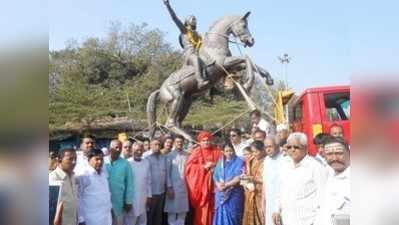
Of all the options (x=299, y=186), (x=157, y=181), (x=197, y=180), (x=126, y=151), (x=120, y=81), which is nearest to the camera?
(x=299, y=186)

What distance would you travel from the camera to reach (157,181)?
4.31m

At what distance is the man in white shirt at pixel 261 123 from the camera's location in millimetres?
4115

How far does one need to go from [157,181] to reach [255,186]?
821 millimetres

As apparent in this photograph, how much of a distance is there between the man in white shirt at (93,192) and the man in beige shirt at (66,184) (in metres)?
0.13

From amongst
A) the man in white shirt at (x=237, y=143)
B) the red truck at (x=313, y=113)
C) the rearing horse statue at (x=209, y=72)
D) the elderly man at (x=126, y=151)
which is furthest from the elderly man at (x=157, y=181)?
the red truck at (x=313, y=113)

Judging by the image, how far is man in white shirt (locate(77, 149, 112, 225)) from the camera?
3.58m

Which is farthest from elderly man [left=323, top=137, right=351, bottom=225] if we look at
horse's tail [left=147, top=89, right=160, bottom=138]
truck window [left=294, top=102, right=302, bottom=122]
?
horse's tail [left=147, top=89, right=160, bottom=138]

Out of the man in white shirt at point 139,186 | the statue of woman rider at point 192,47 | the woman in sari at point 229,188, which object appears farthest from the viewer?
the statue of woman rider at point 192,47

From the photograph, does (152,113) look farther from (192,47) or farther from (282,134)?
(282,134)

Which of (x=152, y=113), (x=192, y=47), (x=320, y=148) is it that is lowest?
(x=320, y=148)

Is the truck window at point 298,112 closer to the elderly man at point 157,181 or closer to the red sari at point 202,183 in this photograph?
the red sari at point 202,183

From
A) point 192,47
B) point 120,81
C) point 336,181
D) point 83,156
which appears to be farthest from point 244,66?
point 120,81

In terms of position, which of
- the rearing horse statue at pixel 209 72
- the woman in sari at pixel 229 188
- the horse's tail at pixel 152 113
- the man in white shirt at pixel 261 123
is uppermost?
the rearing horse statue at pixel 209 72

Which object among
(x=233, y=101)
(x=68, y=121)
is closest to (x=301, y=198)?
(x=233, y=101)
